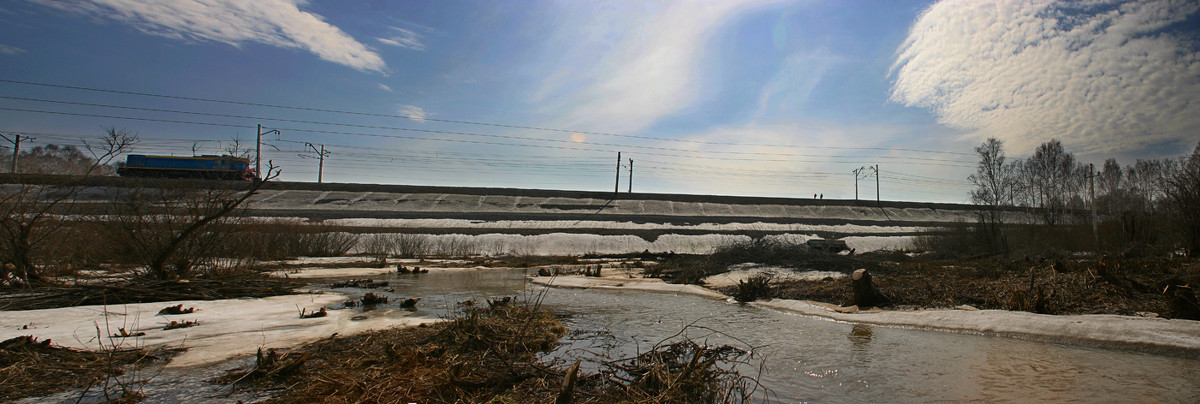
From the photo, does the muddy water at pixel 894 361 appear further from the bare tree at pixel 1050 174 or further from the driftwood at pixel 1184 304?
the bare tree at pixel 1050 174

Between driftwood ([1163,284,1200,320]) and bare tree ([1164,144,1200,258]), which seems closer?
driftwood ([1163,284,1200,320])

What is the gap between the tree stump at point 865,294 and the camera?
26.3 ft

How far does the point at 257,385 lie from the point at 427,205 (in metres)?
32.6

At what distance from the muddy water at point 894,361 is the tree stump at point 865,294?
1.23 m

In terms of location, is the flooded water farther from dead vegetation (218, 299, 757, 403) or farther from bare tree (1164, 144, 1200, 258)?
bare tree (1164, 144, 1200, 258)

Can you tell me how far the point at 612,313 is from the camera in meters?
7.91

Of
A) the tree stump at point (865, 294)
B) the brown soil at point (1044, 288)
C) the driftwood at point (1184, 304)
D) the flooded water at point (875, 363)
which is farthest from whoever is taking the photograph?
the tree stump at point (865, 294)

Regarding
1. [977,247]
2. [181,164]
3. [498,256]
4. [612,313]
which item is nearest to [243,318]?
[612,313]

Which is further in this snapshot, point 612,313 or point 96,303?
point 612,313

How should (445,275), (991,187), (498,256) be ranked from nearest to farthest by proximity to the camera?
(445,275)
(498,256)
(991,187)

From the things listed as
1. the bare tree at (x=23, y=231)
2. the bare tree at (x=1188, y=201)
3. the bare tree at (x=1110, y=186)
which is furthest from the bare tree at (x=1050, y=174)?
the bare tree at (x=23, y=231)

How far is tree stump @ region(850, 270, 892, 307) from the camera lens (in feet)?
26.3

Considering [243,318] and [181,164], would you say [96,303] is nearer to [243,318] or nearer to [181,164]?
[243,318]

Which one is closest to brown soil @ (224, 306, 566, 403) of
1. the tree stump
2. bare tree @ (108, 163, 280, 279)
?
the tree stump
